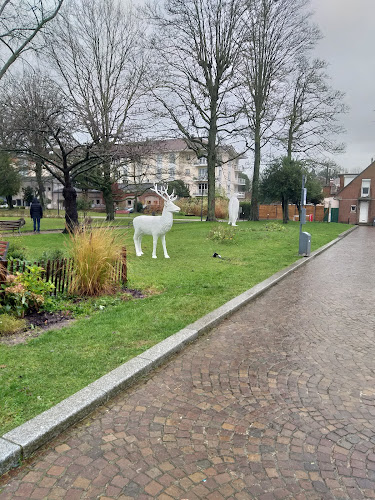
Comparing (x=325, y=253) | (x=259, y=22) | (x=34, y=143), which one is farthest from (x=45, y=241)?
(x=259, y=22)

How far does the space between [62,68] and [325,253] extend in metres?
20.8

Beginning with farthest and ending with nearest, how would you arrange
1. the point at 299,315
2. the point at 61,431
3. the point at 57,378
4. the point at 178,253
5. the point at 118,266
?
the point at 178,253 < the point at 118,266 < the point at 299,315 < the point at 57,378 < the point at 61,431

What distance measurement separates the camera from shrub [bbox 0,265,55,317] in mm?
5301

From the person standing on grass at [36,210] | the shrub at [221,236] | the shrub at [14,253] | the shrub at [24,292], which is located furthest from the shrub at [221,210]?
the shrub at [24,292]

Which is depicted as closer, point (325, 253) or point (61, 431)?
point (61, 431)

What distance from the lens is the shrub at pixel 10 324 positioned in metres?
4.92

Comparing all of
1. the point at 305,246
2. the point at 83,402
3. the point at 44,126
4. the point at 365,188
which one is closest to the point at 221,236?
the point at 305,246

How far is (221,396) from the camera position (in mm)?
3482

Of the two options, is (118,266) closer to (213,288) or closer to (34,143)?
(213,288)

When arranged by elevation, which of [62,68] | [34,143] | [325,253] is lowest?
[325,253]

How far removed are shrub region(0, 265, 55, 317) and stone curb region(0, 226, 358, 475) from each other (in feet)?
7.57

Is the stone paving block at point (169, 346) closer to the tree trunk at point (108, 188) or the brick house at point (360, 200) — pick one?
the tree trunk at point (108, 188)

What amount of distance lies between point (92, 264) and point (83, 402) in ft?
12.7

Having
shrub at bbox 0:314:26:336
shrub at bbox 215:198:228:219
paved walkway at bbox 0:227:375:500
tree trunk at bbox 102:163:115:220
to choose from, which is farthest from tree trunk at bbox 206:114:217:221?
shrub at bbox 0:314:26:336
